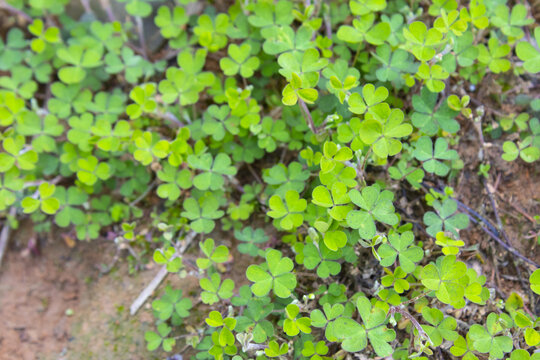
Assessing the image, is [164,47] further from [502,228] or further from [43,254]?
[502,228]

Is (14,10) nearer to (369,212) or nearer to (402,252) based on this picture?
(369,212)

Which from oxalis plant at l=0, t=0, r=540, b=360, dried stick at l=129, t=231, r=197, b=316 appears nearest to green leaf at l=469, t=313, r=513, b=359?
oxalis plant at l=0, t=0, r=540, b=360

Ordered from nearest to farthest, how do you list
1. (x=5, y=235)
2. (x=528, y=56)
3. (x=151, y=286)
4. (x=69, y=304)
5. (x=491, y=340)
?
(x=491, y=340)
(x=528, y=56)
(x=151, y=286)
(x=69, y=304)
(x=5, y=235)

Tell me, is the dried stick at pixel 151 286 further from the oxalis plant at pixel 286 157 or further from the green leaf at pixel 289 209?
the green leaf at pixel 289 209

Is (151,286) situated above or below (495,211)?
below

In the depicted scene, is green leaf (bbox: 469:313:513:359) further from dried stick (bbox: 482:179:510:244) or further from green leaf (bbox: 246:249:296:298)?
green leaf (bbox: 246:249:296:298)

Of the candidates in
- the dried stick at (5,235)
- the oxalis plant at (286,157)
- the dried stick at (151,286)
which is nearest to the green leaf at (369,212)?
the oxalis plant at (286,157)

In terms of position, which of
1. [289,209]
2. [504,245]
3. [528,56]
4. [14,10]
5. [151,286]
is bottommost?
[151,286]

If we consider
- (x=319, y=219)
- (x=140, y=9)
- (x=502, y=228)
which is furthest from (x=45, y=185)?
(x=502, y=228)

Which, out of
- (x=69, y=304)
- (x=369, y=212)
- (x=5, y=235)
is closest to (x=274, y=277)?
(x=369, y=212)
